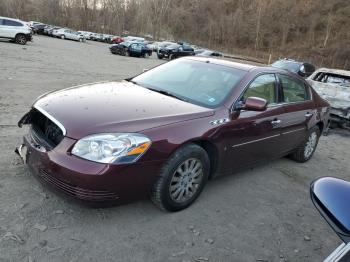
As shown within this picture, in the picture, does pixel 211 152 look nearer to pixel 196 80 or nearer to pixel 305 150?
pixel 196 80

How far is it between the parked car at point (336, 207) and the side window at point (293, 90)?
310 cm

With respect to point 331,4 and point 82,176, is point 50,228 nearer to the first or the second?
point 82,176

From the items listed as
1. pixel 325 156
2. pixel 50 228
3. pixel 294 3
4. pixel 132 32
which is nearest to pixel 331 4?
pixel 294 3

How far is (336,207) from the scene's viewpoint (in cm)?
174

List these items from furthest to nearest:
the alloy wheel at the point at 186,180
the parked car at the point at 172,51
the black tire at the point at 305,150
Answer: the parked car at the point at 172,51 → the black tire at the point at 305,150 → the alloy wheel at the point at 186,180

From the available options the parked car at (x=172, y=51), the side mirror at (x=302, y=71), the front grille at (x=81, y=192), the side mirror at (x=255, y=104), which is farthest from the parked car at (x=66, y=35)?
the front grille at (x=81, y=192)

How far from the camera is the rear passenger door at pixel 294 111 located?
4871 millimetres

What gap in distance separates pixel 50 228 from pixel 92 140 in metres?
0.91

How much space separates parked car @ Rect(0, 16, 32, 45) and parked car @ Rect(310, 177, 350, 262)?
2537cm

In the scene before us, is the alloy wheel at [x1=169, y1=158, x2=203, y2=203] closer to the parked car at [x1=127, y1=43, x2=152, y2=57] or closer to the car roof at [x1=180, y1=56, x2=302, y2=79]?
the car roof at [x1=180, y1=56, x2=302, y2=79]

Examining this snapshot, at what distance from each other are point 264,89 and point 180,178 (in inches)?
71.6

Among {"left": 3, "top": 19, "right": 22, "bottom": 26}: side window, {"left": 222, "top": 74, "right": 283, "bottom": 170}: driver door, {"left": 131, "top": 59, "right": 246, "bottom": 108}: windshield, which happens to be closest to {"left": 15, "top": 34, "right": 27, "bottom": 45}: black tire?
{"left": 3, "top": 19, "right": 22, "bottom": 26}: side window

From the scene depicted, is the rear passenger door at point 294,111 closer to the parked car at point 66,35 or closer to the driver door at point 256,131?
the driver door at point 256,131

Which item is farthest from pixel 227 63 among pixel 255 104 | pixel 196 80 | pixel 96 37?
pixel 96 37
